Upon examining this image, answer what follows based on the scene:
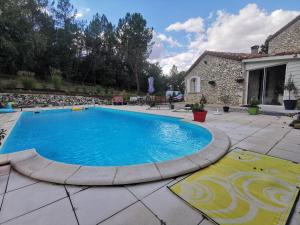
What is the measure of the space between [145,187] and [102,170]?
0.70m

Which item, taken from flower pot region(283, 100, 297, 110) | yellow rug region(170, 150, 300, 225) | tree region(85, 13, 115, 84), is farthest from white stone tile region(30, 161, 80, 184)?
tree region(85, 13, 115, 84)

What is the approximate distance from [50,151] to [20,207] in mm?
2548

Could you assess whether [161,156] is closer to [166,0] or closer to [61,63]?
[166,0]

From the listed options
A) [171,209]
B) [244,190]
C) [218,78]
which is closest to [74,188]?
[171,209]

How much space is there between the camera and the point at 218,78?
35.7 ft

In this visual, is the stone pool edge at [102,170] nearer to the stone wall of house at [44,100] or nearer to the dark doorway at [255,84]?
the dark doorway at [255,84]

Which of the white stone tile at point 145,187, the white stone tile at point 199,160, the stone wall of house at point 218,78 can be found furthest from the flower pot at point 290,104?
the white stone tile at point 145,187

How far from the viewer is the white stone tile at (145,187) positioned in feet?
5.97

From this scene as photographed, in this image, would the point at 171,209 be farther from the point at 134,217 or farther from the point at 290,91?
the point at 290,91

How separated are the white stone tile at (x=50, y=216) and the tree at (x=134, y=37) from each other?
20192 mm

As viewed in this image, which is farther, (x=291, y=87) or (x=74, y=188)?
(x=291, y=87)

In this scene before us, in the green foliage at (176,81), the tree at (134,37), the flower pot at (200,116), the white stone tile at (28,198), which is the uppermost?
the tree at (134,37)

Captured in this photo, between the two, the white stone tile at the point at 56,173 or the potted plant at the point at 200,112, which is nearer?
the white stone tile at the point at 56,173

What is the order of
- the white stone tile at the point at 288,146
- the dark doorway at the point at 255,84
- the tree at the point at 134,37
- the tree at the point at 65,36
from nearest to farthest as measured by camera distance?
the white stone tile at the point at 288,146 < the dark doorway at the point at 255,84 < the tree at the point at 134,37 < the tree at the point at 65,36
